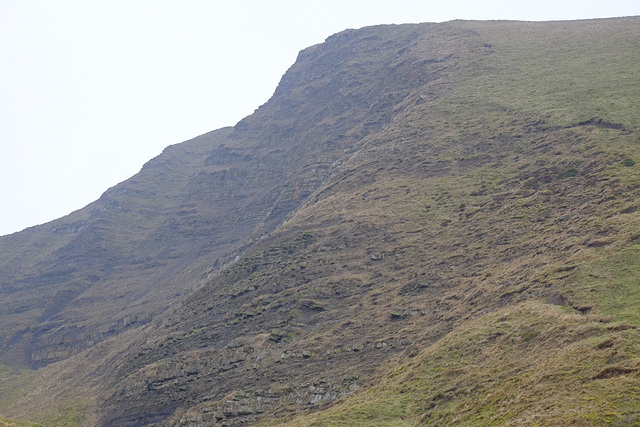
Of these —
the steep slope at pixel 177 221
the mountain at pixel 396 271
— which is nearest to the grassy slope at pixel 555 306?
the mountain at pixel 396 271

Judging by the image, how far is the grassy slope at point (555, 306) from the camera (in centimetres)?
1759

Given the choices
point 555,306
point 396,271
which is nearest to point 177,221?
point 396,271

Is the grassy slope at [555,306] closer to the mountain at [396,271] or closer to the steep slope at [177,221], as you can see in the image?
the mountain at [396,271]

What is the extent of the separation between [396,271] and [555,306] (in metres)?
17.3

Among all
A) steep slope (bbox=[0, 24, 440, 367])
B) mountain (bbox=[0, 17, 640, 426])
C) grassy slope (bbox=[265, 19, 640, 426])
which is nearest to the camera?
grassy slope (bbox=[265, 19, 640, 426])

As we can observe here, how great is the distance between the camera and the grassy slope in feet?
57.7

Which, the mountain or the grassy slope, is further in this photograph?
the mountain

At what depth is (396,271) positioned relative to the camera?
4134cm

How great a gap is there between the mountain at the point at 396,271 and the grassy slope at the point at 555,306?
4.9 inches

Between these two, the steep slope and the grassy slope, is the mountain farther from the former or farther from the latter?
the steep slope

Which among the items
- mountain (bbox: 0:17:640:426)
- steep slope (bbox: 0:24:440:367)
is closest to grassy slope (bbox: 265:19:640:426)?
mountain (bbox: 0:17:640:426)

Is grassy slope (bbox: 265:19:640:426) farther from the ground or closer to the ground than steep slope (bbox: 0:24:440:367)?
closer to the ground

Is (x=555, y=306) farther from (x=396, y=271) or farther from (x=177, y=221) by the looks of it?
(x=177, y=221)

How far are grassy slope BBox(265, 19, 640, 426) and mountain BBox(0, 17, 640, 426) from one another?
0.12m
